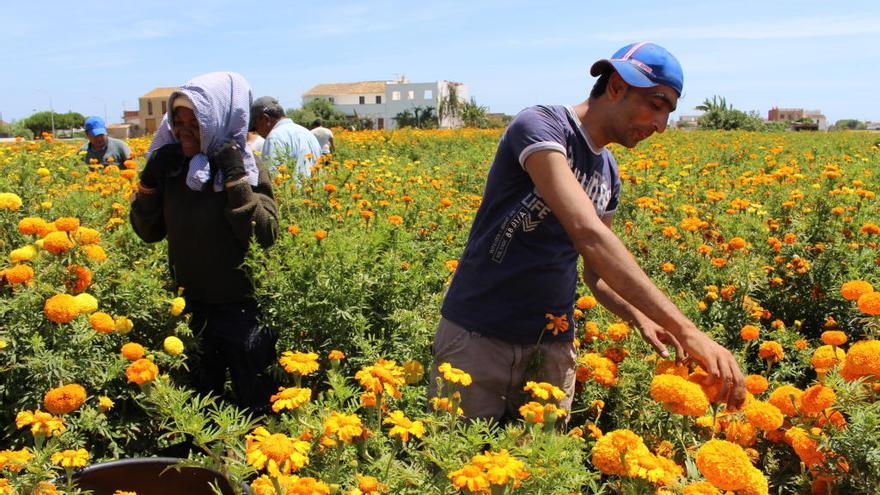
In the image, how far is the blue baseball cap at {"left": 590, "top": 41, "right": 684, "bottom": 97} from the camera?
1758 millimetres

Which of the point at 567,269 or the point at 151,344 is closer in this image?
the point at 567,269

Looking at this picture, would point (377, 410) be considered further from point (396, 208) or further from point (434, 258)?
point (396, 208)

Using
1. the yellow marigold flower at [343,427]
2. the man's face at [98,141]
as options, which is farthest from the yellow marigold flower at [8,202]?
the man's face at [98,141]

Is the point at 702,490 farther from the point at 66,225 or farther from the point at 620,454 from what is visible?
the point at 66,225

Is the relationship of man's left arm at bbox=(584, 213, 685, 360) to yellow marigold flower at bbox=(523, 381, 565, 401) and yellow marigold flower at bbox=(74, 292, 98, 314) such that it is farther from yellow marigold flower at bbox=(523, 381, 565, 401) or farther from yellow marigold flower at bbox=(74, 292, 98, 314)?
yellow marigold flower at bbox=(74, 292, 98, 314)

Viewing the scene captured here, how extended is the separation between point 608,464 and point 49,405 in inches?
47.0

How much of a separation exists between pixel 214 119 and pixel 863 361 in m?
2.26

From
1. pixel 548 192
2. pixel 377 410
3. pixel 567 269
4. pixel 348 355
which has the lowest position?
pixel 348 355

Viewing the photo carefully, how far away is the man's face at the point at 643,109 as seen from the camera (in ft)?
5.89

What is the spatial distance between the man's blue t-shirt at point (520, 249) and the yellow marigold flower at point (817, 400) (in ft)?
2.65

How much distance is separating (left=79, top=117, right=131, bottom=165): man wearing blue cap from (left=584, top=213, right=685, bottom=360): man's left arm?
17.7ft

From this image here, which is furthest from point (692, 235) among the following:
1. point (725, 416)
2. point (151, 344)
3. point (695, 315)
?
point (151, 344)

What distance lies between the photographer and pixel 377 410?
1.61 metres

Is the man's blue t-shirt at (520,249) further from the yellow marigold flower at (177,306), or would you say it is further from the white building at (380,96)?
the white building at (380,96)
